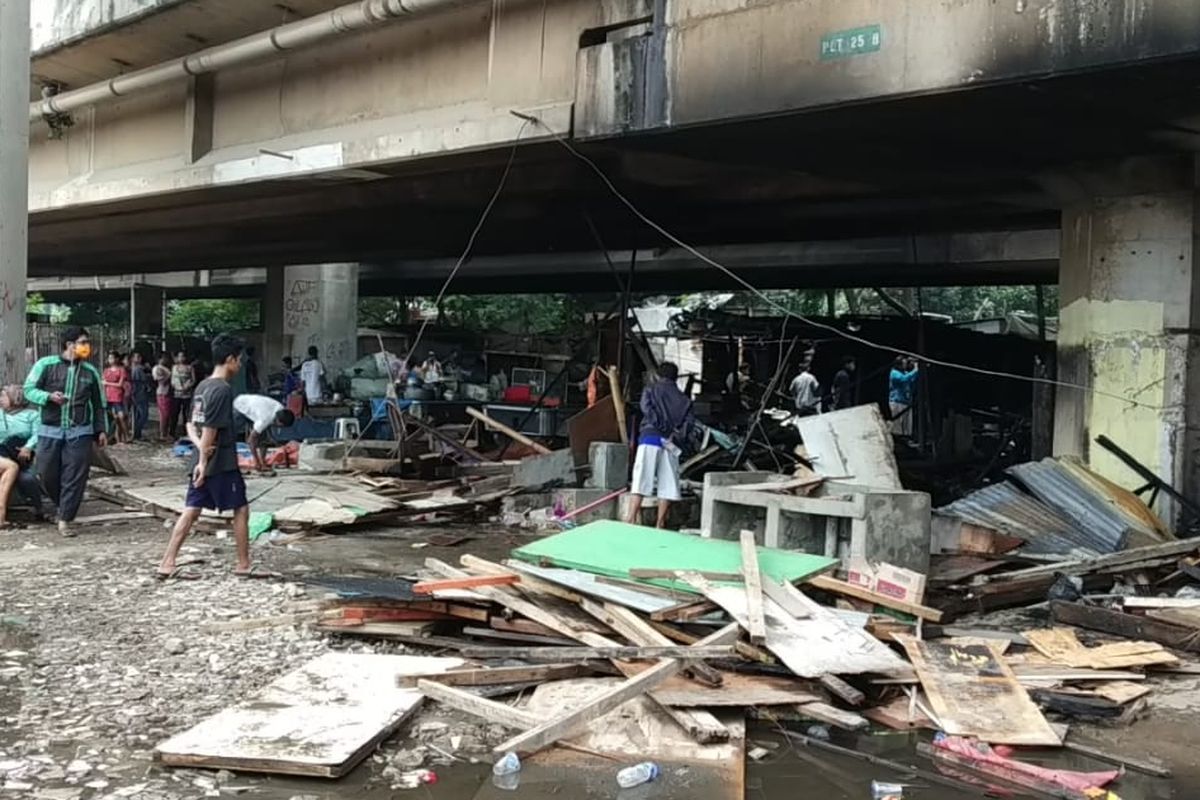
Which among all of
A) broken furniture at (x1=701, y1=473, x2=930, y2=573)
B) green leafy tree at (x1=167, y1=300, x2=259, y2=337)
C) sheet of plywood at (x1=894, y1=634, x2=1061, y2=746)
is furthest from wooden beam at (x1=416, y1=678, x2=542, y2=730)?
green leafy tree at (x1=167, y1=300, x2=259, y2=337)

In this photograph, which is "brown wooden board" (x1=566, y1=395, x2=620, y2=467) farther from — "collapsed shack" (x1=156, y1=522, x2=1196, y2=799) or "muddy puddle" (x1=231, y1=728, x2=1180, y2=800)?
"muddy puddle" (x1=231, y1=728, x2=1180, y2=800)

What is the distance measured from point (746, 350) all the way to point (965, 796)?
15.8 m

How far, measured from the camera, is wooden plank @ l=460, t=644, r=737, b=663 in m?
5.36

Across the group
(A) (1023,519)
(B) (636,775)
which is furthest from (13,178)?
(A) (1023,519)

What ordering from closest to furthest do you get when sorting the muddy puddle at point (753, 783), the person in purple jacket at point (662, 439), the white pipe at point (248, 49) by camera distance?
the muddy puddle at point (753, 783) → the person in purple jacket at point (662, 439) → the white pipe at point (248, 49)

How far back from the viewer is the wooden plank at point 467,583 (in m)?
6.38

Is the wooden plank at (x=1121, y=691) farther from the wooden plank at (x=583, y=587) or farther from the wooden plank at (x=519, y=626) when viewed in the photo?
the wooden plank at (x=519, y=626)

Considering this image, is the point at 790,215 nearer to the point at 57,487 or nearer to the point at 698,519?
the point at 698,519

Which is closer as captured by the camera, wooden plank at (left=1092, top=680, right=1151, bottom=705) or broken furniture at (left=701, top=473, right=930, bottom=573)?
wooden plank at (left=1092, top=680, right=1151, bottom=705)

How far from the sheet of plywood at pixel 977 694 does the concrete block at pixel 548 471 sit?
6.36 metres

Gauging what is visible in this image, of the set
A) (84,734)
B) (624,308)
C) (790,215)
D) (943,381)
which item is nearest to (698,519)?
(624,308)

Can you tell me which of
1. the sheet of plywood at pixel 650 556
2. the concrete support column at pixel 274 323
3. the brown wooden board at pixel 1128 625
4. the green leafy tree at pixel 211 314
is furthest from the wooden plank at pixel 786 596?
the green leafy tree at pixel 211 314

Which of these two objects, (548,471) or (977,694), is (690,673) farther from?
(548,471)

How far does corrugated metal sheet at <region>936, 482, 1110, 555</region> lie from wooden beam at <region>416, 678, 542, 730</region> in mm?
5557
